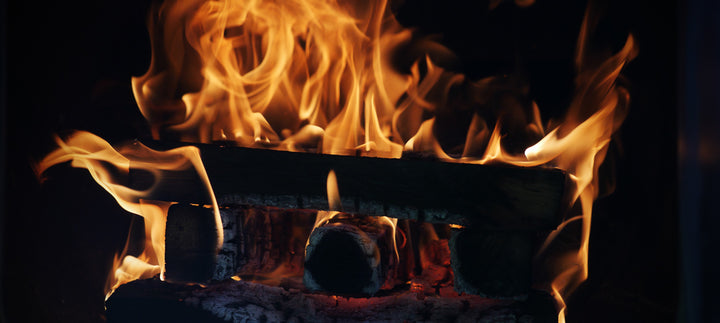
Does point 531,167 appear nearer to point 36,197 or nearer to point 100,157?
point 100,157

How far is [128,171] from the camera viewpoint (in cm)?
171

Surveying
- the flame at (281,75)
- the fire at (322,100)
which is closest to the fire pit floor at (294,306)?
the fire at (322,100)

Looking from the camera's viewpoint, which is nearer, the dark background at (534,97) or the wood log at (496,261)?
the wood log at (496,261)

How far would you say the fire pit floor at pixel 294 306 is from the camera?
4.43 feet

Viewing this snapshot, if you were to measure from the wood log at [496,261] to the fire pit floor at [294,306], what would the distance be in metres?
0.07

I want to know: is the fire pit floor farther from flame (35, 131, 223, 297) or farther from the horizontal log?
the horizontal log

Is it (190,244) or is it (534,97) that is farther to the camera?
(534,97)

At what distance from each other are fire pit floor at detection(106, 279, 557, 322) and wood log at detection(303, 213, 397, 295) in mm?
62

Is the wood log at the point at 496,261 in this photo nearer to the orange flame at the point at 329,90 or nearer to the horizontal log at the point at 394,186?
the horizontal log at the point at 394,186

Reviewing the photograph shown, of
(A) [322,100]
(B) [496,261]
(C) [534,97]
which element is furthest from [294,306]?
(C) [534,97]

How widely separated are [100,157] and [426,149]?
1.09 metres

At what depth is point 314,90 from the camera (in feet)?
5.74

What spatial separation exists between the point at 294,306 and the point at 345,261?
0.21 meters

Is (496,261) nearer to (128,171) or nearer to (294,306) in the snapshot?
(294,306)
